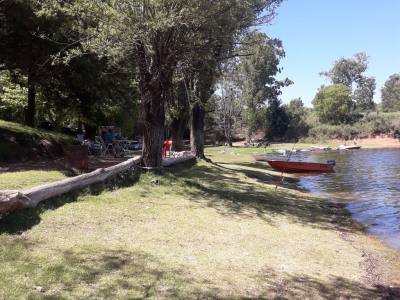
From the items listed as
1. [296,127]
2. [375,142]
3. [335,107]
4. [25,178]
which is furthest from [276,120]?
[25,178]

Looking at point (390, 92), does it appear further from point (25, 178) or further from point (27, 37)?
point (25, 178)

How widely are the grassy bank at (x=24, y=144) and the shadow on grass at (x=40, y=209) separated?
193 inches

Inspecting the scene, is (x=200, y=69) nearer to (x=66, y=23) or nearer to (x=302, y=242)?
(x=66, y=23)

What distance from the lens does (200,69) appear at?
17.4 metres

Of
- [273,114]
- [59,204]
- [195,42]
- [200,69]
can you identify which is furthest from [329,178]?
[273,114]

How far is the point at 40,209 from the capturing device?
930cm

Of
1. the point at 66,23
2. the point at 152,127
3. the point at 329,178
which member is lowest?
the point at 329,178

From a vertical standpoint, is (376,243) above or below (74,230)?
below

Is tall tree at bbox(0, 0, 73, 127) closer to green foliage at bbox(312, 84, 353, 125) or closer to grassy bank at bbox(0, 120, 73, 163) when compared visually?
grassy bank at bbox(0, 120, 73, 163)

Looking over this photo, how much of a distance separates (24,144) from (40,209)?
993 centimetres

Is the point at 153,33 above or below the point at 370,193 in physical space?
above

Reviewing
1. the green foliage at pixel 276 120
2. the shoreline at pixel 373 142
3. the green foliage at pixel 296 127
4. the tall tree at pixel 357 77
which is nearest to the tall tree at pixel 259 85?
the green foliage at pixel 276 120

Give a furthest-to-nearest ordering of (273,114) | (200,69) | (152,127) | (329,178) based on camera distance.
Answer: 1. (273,114)
2. (329,178)
3. (200,69)
4. (152,127)

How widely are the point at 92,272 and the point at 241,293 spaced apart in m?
2.02
